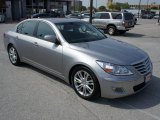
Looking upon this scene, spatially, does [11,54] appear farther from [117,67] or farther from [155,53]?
[155,53]

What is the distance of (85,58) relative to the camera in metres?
4.43

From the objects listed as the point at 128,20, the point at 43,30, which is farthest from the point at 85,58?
the point at 128,20

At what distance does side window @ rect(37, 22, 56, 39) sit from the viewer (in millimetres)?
5449

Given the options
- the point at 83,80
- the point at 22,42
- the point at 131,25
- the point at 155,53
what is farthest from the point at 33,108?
the point at 131,25

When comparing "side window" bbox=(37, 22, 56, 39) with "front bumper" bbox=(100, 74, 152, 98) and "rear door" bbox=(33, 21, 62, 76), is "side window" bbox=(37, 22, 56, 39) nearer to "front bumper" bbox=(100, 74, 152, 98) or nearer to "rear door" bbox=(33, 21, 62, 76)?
"rear door" bbox=(33, 21, 62, 76)

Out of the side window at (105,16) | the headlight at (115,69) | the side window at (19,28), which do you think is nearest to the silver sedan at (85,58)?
the headlight at (115,69)

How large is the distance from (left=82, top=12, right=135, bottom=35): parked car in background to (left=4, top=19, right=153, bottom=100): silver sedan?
35.9 feet

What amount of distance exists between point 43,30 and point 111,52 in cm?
199

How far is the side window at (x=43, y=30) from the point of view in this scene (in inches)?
215

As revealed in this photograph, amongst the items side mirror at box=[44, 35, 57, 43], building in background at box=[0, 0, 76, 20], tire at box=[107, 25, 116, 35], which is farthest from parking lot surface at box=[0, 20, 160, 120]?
building in background at box=[0, 0, 76, 20]

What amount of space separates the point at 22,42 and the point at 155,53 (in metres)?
5.74

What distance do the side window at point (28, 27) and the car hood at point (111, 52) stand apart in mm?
1690

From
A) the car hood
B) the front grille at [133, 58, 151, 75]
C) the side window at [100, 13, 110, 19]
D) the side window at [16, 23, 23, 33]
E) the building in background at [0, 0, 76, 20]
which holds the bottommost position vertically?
the front grille at [133, 58, 151, 75]

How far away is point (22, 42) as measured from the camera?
6309 mm
